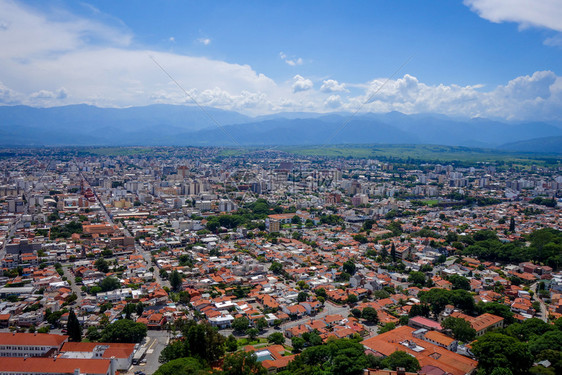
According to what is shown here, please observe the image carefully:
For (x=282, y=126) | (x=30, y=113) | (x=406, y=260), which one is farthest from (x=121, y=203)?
(x=30, y=113)

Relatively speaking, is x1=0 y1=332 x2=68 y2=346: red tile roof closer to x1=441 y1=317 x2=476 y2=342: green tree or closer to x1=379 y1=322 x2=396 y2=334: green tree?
x1=379 y1=322 x2=396 y2=334: green tree

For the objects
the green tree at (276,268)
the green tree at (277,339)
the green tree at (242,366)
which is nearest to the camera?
the green tree at (242,366)

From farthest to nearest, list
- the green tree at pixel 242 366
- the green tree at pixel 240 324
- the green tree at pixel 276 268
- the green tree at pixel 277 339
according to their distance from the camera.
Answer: the green tree at pixel 276 268
the green tree at pixel 240 324
the green tree at pixel 277 339
the green tree at pixel 242 366

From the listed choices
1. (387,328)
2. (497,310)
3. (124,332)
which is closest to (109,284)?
(124,332)

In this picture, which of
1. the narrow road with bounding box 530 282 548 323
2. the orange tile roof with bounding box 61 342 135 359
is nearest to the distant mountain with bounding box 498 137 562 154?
the narrow road with bounding box 530 282 548 323

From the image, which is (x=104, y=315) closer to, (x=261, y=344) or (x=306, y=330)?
(x=261, y=344)

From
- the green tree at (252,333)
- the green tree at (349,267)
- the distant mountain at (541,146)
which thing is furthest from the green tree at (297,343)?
the distant mountain at (541,146)

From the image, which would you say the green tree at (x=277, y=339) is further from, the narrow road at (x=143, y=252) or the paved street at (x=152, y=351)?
the narrow road at (x=143, y=252)
